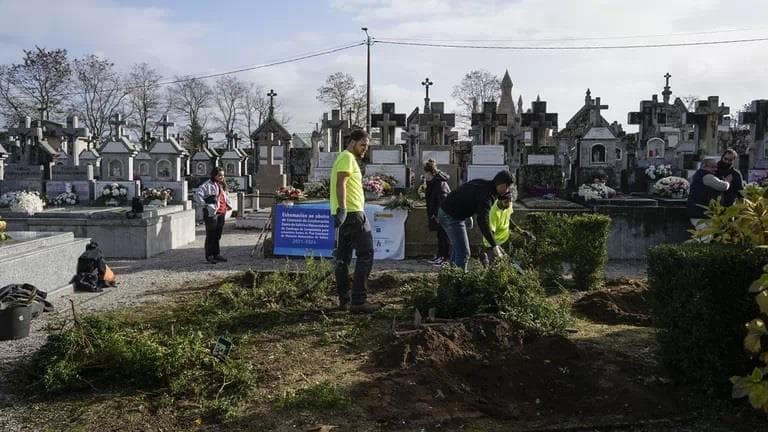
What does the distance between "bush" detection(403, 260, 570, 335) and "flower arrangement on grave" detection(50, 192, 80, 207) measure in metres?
13.4

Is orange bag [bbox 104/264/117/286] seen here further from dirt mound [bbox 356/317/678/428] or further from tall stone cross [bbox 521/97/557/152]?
tall stone cross [bbox 521/97/557/152]

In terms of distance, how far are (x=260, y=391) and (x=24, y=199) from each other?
34.7 feet

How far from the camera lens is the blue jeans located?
24.3ft

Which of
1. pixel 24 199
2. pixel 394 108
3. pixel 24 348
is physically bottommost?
pixel 24 348

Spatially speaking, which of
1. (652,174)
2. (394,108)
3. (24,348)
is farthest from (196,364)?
(394,108)

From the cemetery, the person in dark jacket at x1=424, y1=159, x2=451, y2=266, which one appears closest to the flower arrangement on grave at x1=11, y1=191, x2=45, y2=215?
the cemetery

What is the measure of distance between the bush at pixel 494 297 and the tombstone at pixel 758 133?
623 inches

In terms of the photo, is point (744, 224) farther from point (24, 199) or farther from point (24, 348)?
point (24, 199)

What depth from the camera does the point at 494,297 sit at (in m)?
6.02

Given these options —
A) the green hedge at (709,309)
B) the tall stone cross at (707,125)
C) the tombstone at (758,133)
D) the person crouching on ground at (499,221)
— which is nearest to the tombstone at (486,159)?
the tall stone cross at (707,125)

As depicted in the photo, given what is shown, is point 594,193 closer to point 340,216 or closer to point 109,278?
point 340,216

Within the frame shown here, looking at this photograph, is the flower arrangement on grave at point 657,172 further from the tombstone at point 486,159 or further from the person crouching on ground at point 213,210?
the person crouching on ground at point 213,210

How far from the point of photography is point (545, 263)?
8805 mm

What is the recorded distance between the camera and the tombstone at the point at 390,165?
60.5ft
